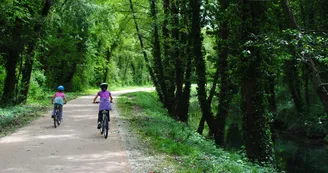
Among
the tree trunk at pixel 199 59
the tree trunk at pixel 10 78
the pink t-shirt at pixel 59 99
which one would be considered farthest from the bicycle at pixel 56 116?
the tree trunk at pixel 199 59

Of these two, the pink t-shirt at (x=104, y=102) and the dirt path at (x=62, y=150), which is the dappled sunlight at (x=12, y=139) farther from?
the pink t-shirt at (x=104, y=102)

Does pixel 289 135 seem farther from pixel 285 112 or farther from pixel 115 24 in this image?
pixel 115 24

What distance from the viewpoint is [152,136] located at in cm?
1238

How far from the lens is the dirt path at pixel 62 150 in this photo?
8094 mm

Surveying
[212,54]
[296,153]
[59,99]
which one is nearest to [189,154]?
[59,99]

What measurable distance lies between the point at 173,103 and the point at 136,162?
51.7ft

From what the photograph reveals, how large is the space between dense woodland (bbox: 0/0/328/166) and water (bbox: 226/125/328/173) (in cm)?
120

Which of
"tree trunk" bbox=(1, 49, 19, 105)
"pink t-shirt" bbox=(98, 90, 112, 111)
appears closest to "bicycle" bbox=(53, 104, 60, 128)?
"pink t-shirt" bbox=(98, 90, 112, 111)

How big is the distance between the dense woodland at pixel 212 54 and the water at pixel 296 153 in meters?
1.20

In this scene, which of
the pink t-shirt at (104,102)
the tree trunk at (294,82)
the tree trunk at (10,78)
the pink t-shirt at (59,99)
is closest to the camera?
the pink t-shirt at (104,102)

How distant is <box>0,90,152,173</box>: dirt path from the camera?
8.09 meters

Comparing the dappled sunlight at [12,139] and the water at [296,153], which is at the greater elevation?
the dappled sunlight at [12,139]

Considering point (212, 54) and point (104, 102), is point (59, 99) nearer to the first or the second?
point (104, 102)

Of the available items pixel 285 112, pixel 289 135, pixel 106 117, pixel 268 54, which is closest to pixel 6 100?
pixel 106 117
